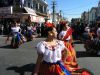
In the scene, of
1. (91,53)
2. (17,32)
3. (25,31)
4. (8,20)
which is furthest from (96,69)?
(8,20)

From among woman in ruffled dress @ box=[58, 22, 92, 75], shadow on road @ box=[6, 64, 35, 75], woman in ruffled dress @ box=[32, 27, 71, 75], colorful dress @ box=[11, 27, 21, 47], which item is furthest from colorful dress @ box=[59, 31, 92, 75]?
colorful dress @ box=[11, 27, 21, 47]

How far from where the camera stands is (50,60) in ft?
22.9

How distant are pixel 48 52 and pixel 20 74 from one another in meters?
4.90

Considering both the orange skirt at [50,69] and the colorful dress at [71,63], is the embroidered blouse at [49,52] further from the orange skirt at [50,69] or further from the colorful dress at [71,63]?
the colorful dress at [71,63]

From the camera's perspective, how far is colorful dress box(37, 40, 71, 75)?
696 centimetres

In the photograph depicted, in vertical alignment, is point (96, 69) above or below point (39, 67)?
below

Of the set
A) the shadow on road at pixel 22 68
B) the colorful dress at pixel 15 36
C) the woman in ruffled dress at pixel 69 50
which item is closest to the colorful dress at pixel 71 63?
the woman in ruffled dress at pixel 69 50

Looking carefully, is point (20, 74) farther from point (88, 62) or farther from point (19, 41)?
point (19, 41)

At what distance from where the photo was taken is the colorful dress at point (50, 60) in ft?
22.8

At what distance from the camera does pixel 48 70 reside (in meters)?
6.96

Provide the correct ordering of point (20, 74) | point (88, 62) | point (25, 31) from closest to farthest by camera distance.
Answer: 1. point (20, 74)
2. point (88, 62)
3. point (25, 31)

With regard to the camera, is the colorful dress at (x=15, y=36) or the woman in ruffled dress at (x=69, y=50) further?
the colorful dress at (x=15, y=36)

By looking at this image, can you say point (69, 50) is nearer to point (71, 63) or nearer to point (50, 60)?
point (71, 63)

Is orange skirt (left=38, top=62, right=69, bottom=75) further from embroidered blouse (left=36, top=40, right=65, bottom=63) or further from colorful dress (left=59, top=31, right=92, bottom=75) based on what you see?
colorful dress (left=59, top=31, right=92, bottom=75)
